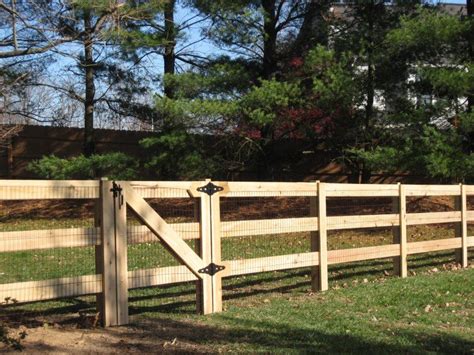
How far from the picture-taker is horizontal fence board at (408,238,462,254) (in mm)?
10633

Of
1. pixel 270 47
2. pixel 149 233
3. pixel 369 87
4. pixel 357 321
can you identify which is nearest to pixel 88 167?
pixel 270 47

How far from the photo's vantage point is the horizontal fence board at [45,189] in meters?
5.75

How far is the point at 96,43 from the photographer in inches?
648

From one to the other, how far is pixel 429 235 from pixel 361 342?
9738 mm

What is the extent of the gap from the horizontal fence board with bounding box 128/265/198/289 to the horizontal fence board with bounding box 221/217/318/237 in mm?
741

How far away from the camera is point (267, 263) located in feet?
26.5

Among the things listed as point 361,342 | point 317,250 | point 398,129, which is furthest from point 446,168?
point 361,342

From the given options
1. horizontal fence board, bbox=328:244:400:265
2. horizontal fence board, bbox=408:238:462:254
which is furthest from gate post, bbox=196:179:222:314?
Result: horizontal fence board, bbox=408:238:462:254

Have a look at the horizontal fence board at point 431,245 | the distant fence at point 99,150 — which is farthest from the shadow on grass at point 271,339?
the distant fence at point 99,150

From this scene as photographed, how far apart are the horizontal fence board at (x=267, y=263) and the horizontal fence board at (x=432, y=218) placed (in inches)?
104

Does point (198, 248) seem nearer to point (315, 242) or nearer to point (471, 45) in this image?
point (315, 242)

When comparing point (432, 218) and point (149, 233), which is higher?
point (149, 233)

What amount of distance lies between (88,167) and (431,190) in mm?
10035

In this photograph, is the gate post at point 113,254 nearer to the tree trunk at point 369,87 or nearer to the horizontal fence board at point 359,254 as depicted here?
the horizontal fence board at point 359,254
